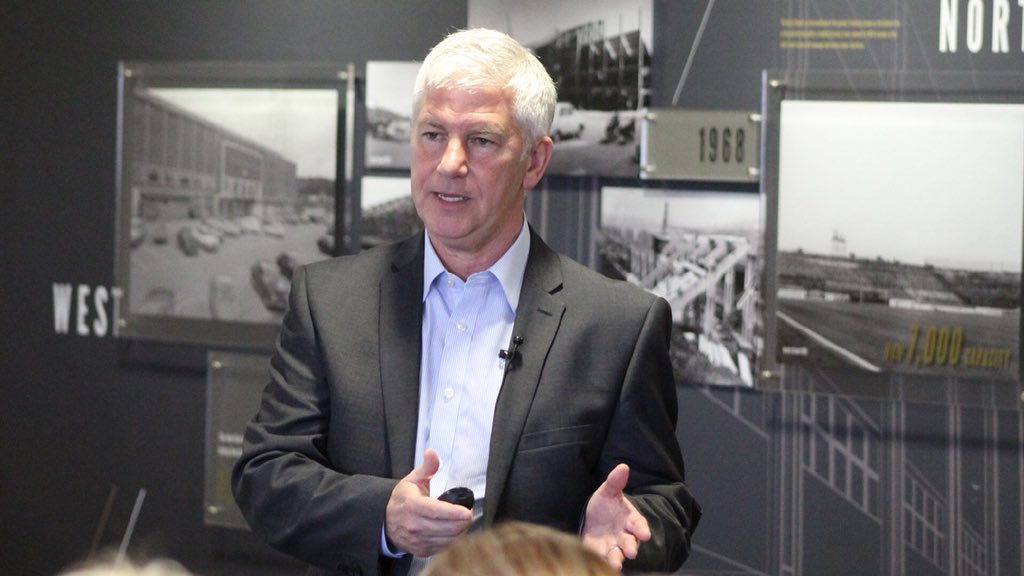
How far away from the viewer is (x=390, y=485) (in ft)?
7.23

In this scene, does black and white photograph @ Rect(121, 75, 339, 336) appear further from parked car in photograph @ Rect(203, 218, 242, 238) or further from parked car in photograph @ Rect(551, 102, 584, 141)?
parked car in photograph @ Rect(551, 102, 584, 141)

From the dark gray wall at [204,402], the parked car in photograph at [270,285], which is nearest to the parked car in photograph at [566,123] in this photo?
the dark gray wall at [204,402]

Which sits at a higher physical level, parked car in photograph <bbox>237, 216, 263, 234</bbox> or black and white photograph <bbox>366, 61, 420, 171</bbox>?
black and white photograph <bbox>366, 61, 420, 171</bbox>

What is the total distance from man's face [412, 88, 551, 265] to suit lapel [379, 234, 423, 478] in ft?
0.39

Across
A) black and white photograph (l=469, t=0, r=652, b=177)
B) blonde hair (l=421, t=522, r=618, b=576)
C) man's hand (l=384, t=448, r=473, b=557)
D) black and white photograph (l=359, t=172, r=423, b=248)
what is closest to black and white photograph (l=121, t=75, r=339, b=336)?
black and white photograph (l=359, t=172, r=423, b=248)

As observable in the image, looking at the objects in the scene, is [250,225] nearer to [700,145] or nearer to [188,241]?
[188,241]

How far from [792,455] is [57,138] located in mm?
2740

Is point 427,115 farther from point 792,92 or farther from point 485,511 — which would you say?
point 792,92

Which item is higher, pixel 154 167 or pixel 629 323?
pixel 154 167

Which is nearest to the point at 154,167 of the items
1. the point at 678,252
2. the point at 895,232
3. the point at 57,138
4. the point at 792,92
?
the point at 57,138

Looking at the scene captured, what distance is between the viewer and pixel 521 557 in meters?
1.09

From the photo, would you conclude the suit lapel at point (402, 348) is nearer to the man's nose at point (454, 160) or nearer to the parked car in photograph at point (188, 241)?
the man's nose at point (454, 160)

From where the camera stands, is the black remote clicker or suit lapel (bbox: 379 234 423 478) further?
suit lapel (bbox: 379 234 423 478)

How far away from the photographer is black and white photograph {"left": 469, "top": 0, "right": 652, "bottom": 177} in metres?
3.81
